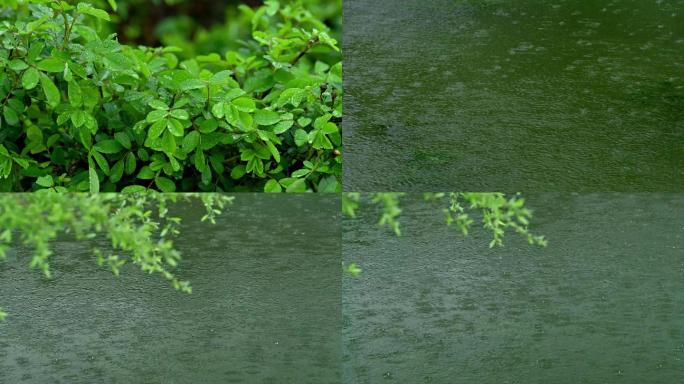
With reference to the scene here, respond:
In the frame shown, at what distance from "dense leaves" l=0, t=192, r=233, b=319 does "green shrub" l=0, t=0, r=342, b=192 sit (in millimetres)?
40

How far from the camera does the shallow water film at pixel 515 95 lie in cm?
151

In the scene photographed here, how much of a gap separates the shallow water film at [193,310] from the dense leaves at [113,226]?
0.02 m

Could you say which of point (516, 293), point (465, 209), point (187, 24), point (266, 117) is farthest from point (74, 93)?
point (187, 24)

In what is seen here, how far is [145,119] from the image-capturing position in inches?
59.6

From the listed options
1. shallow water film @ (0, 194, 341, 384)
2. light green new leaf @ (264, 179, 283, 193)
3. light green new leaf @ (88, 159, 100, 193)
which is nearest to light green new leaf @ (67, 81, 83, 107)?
light green new leaf @ (88, 159, 100, 193)

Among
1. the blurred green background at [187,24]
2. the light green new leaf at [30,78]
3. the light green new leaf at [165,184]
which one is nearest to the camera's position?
the light green new leaf at [30,78]

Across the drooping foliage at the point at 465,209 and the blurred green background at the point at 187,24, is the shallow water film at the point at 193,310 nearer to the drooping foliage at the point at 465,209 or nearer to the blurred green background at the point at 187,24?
the drooping foliage at the point at 465,209

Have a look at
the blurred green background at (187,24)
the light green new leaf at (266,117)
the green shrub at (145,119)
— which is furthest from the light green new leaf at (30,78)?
the blurred green background at (187,24)

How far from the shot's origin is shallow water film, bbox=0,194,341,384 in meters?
1.53

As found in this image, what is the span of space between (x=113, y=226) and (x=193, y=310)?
21 centimetres

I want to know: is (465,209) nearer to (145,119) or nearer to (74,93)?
(145,119)

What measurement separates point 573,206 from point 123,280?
837 mm

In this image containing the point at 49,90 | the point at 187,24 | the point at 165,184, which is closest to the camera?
the point at 49,90

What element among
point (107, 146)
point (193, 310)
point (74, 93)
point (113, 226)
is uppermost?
point (74, 93)
